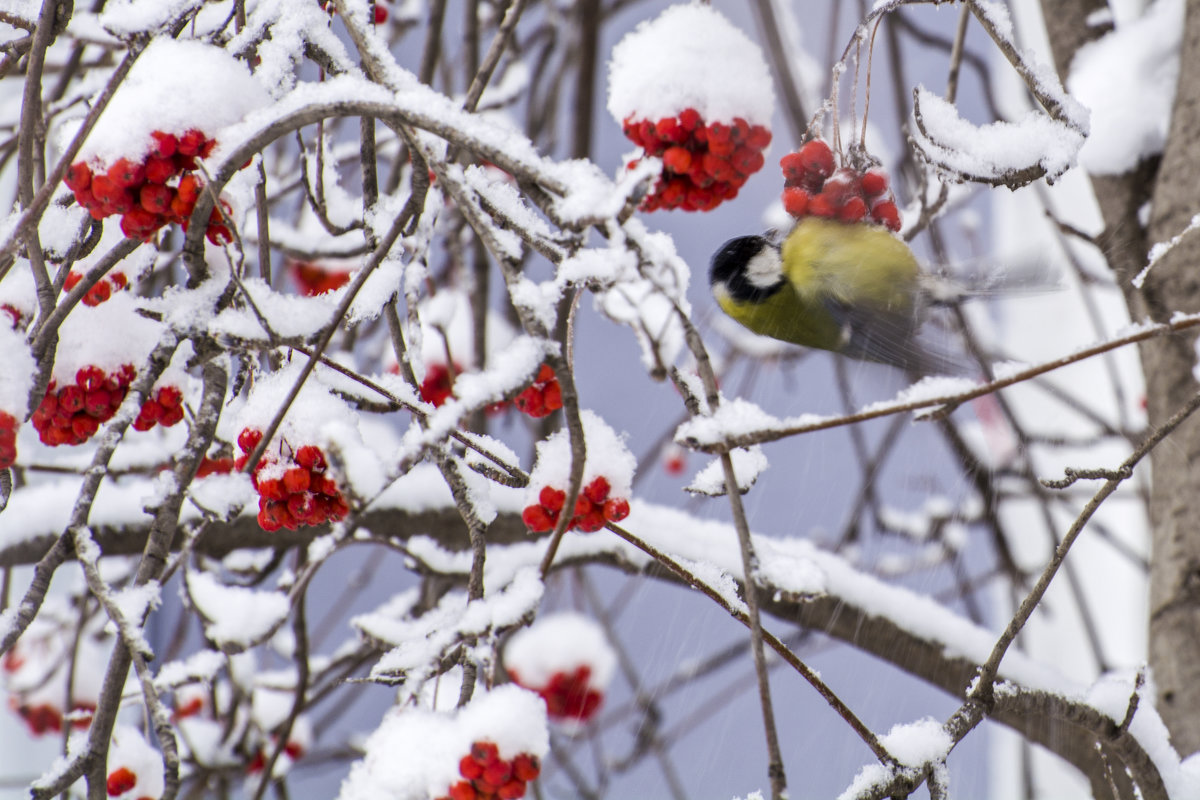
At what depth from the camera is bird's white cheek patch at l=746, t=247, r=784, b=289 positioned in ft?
3.05

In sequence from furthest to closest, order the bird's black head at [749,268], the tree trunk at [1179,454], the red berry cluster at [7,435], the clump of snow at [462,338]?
the clump of snow at [462,338]
the tree trunk at [1179,454]
the bird's black head at [749,268]
the red berry cluster at [7,435]

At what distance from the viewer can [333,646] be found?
9.16 ft

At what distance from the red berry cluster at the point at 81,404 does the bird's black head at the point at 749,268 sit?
510 mm

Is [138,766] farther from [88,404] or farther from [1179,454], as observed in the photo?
[1179,454]

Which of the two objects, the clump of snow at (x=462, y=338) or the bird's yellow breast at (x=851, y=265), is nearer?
the bird's yellow breast at (x=851, y=265)

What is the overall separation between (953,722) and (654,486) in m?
2.18

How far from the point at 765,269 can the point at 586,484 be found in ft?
1.53

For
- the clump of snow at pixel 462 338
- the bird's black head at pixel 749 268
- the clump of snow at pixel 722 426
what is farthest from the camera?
the clump of snow at pixel 462 338

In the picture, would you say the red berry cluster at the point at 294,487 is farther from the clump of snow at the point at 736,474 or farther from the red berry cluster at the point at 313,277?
the red berry cluster at the point at 313,277

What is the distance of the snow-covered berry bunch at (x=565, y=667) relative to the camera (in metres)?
1.55

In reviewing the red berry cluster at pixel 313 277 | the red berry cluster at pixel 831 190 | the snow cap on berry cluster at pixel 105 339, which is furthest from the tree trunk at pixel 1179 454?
the red berry cluster at pixel 313 277

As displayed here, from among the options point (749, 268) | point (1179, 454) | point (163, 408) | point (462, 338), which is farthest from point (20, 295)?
point (1179, 454)

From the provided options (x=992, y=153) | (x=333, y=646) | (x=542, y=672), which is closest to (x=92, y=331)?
(x=992, y=153)

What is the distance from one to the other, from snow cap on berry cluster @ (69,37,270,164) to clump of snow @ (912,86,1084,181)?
367 millimetres
